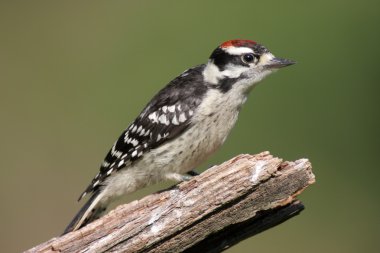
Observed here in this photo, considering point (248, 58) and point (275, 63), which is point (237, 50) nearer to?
point (248, 58)

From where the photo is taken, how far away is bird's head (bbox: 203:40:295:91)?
19.2 feet

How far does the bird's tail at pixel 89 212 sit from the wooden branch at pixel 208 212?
1.62 feet

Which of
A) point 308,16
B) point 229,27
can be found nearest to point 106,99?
point 229,27

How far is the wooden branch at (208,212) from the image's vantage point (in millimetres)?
4992

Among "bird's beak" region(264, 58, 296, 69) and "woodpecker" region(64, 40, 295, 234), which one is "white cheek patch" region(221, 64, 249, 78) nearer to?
"woodpecker" region(64, 40, 295, 234)

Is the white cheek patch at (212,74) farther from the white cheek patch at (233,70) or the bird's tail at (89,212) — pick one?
the bird's tail at (89,212)

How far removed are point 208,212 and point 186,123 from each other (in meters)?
1.02

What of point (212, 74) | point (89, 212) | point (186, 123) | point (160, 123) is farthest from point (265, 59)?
point (89, 212)

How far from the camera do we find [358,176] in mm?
9812

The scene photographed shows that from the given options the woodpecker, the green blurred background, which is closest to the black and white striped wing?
the woodpecker

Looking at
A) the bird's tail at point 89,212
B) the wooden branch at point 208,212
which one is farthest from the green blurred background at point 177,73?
the wooden branch at point 208,212

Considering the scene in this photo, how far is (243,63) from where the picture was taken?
19.2 feet

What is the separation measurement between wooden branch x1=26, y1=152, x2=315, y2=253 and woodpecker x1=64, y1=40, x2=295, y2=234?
623 mm

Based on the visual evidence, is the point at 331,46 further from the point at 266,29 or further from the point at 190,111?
the point at 190,111
